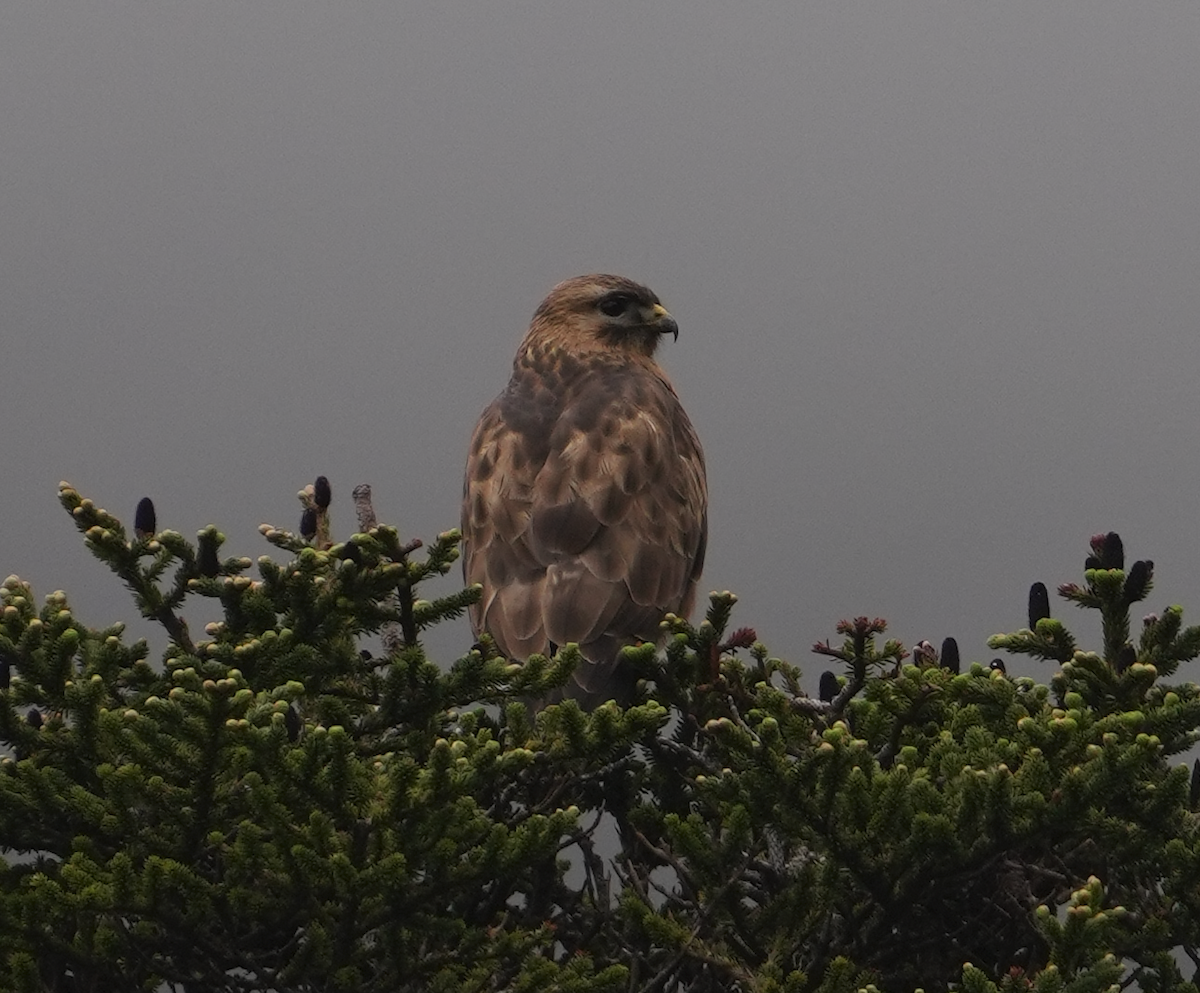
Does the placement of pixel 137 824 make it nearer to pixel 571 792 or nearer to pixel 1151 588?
pixel 571 792

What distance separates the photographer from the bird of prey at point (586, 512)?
5012mm

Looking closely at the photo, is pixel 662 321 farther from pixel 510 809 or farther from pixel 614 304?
pixel 510 809

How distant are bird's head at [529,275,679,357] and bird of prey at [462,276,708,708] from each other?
0.11 metres

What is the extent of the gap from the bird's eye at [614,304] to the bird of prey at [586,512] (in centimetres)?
26

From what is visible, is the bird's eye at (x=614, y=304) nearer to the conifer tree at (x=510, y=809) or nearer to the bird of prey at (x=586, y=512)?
the bird of prey at (x=586, y=512)

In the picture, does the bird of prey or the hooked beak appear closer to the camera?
the bird of prey

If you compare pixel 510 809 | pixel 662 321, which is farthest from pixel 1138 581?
pixel 662 321

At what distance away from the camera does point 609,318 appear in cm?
718

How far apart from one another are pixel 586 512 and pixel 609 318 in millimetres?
2015

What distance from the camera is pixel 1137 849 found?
10.1 feet

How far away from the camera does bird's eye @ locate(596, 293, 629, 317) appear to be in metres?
7.16

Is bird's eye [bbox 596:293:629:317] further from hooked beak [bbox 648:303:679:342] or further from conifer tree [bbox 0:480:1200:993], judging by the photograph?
conifer tree [bbox 0:480:1200:993]

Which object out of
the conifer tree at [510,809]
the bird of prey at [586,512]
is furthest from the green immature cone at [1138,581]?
the bird of prey at [586,512]

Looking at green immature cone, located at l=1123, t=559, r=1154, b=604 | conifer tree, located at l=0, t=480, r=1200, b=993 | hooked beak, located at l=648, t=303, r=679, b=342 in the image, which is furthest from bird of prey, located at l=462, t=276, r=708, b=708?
green immature cone, located at l=1123, t=559, r=1154, b=604
